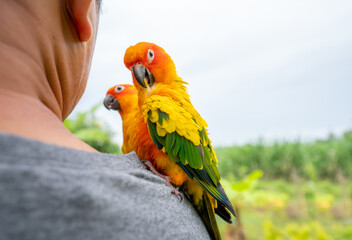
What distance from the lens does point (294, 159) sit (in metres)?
5.23

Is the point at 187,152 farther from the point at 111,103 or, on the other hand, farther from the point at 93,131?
the point at 93,131

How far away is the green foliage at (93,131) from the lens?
2.58 meters

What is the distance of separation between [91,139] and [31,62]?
225 centimetres

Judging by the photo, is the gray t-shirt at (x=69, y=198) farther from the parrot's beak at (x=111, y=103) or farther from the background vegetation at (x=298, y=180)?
the background vegetation at (x=298, y=180)

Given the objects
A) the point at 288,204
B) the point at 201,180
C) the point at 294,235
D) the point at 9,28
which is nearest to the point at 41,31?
the point at 9,28

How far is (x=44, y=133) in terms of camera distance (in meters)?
0.37

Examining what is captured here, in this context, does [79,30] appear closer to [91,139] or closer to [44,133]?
[44,133]

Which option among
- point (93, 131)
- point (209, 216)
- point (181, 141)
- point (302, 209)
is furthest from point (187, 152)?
point (302, 209)

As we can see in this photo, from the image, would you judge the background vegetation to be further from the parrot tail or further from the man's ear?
the man's ear

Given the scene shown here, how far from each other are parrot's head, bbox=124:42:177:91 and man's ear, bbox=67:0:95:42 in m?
0.55

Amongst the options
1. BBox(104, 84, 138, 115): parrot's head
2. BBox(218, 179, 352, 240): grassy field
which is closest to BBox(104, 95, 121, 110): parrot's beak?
BBox(104, 84, 138, 115): parrot's head

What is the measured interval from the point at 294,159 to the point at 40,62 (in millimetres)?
5336

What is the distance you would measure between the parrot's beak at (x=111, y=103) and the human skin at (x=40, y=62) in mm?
983

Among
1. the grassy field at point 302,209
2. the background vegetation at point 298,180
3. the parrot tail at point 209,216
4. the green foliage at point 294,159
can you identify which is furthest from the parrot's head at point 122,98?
the green foliage at point 294,159
